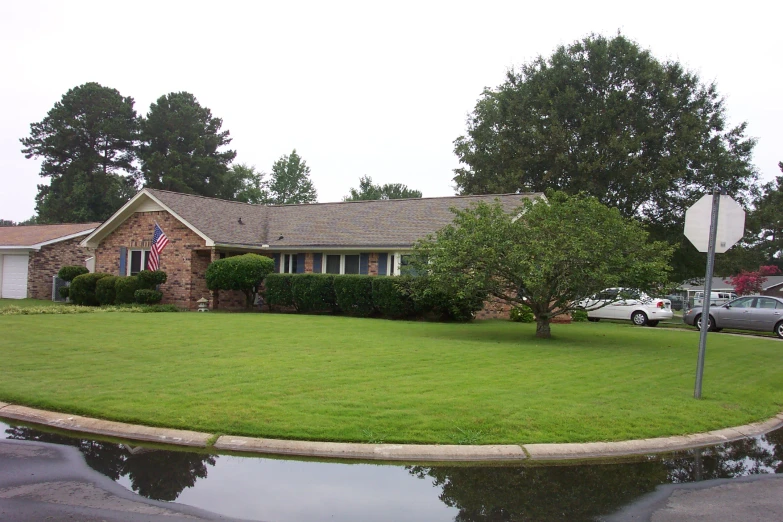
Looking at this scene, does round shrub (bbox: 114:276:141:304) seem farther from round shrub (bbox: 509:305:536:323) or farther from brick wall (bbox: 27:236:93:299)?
round shrub (bbox: 509:305:536:323)

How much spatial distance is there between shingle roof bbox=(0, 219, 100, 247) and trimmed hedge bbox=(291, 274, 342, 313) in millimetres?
15950

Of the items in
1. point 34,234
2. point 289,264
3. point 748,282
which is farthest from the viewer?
point 748,282

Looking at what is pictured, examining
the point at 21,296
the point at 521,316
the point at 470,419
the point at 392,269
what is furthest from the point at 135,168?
the point at 470,419

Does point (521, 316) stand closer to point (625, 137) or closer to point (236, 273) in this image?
point (236, 273)

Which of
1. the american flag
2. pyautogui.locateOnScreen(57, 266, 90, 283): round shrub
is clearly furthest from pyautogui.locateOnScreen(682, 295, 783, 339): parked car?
pyautogui.locateOnScreen(57, 266, 90, 283): round shrub

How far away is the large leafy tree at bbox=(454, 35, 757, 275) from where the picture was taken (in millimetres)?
35969

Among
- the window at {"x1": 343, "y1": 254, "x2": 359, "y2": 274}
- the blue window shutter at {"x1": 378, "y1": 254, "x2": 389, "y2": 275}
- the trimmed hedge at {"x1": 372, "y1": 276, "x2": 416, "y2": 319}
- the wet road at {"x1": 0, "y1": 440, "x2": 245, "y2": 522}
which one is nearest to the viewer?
the wet road at {"x1": 0, "y1": 440, "x2": 245, "y2": 522}

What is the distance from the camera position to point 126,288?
25625 mm

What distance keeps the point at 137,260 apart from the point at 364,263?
1029cm

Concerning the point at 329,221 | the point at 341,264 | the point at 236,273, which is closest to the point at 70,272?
the point at 236,273

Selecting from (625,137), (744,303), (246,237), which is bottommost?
(744,303)

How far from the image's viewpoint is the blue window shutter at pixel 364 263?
25906mm

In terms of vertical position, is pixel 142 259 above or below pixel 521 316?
above

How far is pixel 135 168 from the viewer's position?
61.3 m
